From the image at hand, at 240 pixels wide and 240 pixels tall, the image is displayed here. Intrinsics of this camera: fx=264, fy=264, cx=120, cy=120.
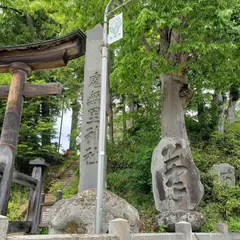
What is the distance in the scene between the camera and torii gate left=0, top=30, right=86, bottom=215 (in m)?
5.66

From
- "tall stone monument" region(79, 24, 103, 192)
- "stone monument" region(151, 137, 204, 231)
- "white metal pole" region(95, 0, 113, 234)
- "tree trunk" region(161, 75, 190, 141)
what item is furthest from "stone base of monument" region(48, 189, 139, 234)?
"tree trunk" region(161, 75, 190, 141)

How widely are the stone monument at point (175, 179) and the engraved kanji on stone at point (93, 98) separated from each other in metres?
2.90

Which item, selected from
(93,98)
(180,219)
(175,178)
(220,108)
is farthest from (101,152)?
(220,108)

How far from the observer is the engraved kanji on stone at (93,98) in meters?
5.11

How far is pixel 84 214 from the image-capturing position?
3.96m

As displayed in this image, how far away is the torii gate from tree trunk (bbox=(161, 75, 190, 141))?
12.9 feet

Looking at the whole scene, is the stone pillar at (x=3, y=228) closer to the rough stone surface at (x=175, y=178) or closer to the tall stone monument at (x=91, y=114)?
the tall stone monument at (x=91, y=114)

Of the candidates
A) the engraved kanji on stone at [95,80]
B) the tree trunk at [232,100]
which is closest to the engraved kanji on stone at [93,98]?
the engraved kanji on stone at [95,80]

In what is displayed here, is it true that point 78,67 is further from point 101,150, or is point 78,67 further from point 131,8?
point 101,150

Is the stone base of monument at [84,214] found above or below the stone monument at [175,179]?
below

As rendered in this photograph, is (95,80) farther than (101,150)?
Yes

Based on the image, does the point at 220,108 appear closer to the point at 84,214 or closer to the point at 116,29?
the point at 116,29

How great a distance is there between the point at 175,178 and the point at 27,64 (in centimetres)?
470

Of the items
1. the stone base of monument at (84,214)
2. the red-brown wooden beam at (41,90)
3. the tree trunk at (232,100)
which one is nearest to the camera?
the stone base of monument at (84,214)
